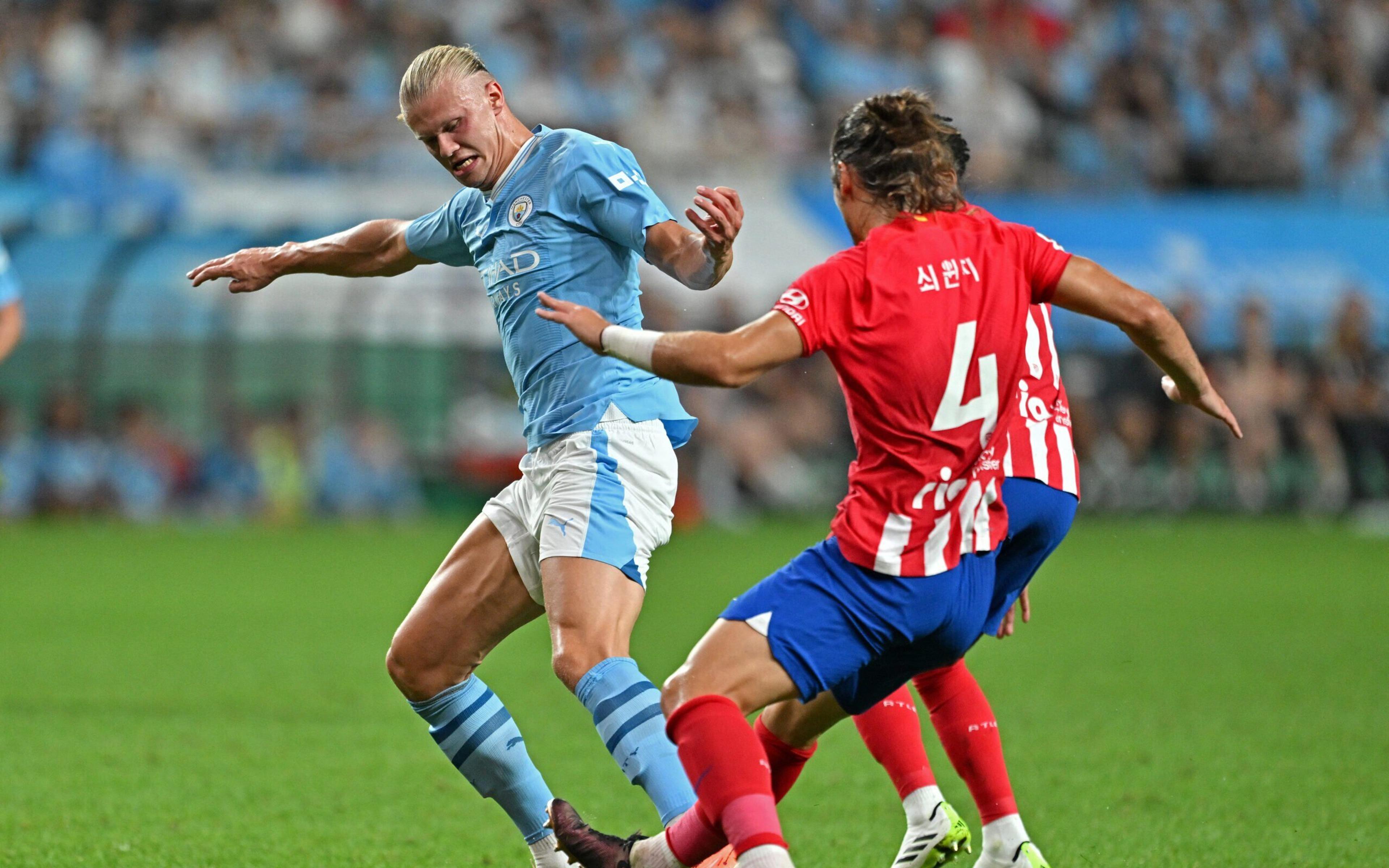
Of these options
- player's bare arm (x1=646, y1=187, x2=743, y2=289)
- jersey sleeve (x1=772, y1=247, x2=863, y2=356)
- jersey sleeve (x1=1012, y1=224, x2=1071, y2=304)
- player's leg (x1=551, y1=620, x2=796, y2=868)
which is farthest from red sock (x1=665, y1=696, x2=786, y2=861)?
jersey sleeve (x1=1012, y1=224, x2=1071, y2=304)

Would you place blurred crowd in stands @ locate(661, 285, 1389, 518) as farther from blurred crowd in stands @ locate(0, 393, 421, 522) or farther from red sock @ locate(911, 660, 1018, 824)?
red sock @ locate(911, 660, 1018, 824)

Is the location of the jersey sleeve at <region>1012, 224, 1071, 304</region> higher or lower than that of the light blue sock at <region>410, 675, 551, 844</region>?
higher

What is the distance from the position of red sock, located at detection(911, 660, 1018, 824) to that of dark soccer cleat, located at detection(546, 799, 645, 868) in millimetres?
921

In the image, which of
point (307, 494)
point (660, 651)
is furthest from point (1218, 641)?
point (307, 494)

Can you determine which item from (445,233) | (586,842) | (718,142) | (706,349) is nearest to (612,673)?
(586,842)

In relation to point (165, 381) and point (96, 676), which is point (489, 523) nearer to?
point (96, 676)

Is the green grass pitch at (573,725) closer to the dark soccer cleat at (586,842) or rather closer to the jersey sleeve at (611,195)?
the dark soccer cleat at (586,842)

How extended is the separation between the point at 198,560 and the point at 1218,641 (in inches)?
359

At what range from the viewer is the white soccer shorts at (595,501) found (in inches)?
174

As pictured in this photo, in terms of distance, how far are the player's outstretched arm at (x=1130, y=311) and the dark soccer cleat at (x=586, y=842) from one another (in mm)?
1697

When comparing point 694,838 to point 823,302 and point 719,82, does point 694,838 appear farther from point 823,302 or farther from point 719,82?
point 719,82

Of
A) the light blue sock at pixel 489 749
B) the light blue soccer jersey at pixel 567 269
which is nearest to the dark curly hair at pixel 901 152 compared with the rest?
the light blue soccer jersey at pixel 567 269

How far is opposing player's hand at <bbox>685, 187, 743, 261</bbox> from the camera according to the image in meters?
4.02

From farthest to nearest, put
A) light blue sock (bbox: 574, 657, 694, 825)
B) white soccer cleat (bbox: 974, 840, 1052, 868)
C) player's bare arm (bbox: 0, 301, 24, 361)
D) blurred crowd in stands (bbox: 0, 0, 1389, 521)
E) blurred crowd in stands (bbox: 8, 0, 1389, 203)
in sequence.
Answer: blurred crowd in stands (bbox: 8, 0, 1389, 203)
blurred crowd in stands (bbox: 0, 0, 1389, 521)
player's bare arm (bbox: 0, 301, 24, 361)
white soccer cleat (bbox: 974, 840, 1052, 868)
light blue sock (bbox: 574, 657, 694, 825)
